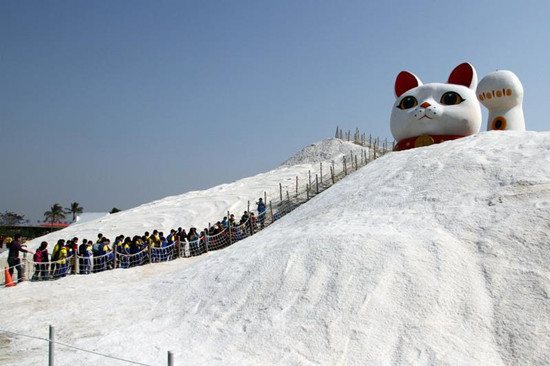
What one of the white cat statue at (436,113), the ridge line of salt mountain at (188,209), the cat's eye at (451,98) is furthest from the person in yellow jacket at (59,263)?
the cat's eye at (451,98)

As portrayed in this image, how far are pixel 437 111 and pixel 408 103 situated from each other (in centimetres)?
88

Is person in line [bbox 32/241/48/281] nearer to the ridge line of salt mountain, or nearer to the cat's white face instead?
the ridge line of salt mountain

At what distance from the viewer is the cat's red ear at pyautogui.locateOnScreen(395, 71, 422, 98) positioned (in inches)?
516

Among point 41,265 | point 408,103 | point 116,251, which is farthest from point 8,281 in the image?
point 408,103

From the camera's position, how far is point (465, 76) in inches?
501

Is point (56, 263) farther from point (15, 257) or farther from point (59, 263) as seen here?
point (15, 257)

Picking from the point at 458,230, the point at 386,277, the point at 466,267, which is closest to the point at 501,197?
the point at 458,230

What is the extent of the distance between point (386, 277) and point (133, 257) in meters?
8.20

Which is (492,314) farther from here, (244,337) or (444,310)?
(244,337)

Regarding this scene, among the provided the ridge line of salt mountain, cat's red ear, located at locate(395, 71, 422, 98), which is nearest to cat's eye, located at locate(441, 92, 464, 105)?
cat's red ear, located at locate(395, 71, 422, 98)

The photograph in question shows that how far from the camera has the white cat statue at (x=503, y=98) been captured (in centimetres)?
1260

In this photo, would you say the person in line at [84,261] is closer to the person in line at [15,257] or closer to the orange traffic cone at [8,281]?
the person in line at [15,257]

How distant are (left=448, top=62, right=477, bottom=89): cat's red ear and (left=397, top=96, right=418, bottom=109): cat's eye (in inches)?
62.1

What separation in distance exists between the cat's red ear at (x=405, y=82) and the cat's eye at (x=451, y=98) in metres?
1.27
